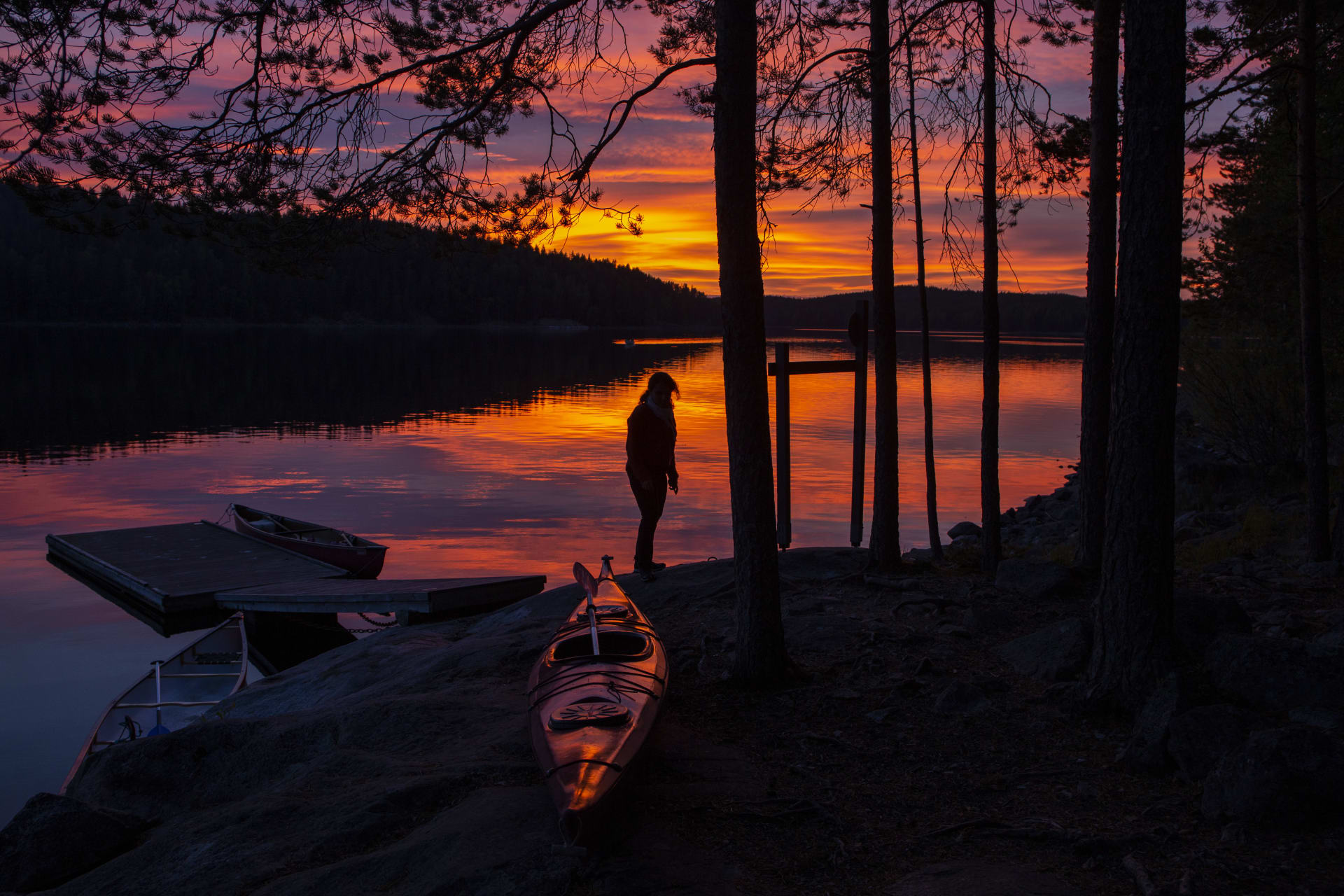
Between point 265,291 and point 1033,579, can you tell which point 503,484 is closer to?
point 1033,579

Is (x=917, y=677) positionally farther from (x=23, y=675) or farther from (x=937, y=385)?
(x=937, y=385)

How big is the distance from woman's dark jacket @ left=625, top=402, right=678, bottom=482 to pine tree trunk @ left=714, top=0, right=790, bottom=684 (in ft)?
10.1

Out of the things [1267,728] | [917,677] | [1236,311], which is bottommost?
[917,677]

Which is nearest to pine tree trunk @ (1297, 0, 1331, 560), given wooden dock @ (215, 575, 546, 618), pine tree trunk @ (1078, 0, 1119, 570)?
pine tree trunk @ (1078, 0, 1119, 570)

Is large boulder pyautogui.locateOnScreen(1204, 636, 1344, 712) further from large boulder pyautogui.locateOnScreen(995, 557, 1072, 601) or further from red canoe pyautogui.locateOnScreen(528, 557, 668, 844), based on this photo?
red canoe pyautogui.locateOnScreen(528, 557, 668, 844)

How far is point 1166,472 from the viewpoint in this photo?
5.30 metres

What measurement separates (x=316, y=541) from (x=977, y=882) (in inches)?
631

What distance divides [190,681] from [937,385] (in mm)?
53399

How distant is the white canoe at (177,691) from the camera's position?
9.42 metres

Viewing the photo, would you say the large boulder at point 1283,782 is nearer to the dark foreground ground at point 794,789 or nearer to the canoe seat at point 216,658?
the dark foreground ground at point 794,789

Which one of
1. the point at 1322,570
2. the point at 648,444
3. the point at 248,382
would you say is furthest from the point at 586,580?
the point at 248,382

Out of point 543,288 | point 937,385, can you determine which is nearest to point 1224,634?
point 937,385

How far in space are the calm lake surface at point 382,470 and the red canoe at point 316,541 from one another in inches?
47.7

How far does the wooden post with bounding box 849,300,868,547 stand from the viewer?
11000 mm
